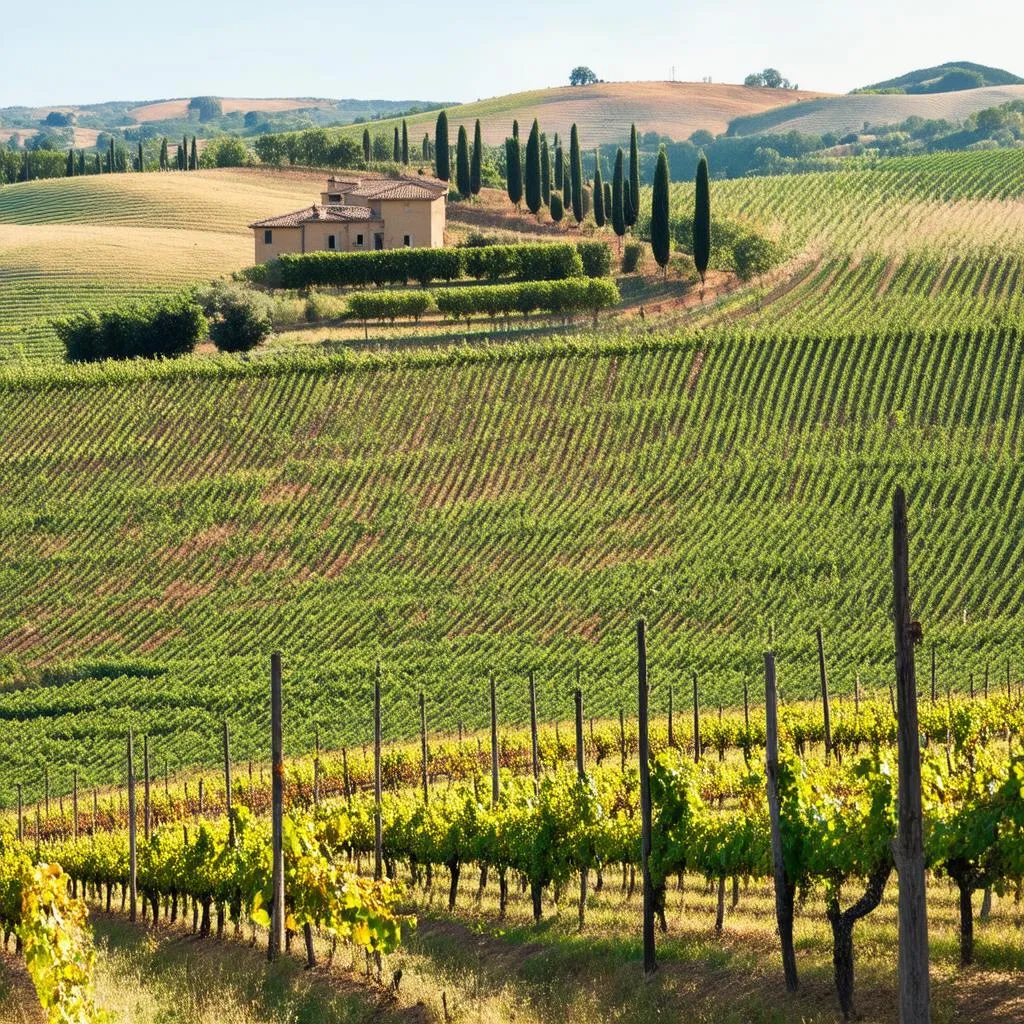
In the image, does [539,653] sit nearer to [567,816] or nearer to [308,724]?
[308,724]

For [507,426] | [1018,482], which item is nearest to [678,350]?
[507,426]

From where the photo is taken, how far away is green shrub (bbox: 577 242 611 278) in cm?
8825

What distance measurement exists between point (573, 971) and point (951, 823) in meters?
5.04

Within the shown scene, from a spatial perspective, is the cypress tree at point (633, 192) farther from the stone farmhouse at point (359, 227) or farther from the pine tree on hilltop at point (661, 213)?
the stone farmhouse at point (359, 227)

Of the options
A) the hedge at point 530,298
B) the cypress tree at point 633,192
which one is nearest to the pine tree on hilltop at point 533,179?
the cypress tree at point 633,192

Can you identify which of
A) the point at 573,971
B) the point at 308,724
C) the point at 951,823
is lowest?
the point at 308,724

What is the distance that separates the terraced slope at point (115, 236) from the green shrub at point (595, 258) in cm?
2480

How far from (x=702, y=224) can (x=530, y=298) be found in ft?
31.1

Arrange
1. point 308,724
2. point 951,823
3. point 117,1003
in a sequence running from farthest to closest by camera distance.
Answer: point 308,724 < point 117,1003 < point 951,823

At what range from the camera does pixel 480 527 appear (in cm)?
5816

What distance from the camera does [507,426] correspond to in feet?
215

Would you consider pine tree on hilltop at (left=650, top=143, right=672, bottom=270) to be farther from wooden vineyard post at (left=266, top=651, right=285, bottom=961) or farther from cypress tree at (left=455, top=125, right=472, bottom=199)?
wooden vineyard post at (left=266, top=651, right=285, bottom=961)

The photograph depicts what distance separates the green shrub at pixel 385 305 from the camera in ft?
262

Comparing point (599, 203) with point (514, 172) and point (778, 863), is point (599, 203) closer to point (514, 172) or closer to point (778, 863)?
point (514, 172)
